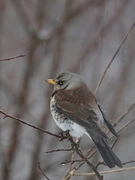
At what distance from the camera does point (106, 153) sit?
9.27 ft

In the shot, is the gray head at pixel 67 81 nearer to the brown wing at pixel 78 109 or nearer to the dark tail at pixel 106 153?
the brown wing at pixel 78 109

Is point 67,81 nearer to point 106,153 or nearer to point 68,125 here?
point 68,125

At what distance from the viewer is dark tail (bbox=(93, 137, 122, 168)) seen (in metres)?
2.75

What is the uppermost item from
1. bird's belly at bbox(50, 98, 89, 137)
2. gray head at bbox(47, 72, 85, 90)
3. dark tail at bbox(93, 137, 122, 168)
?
dark tail at bbox(93, 137, 122, 168)

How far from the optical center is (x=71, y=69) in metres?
5.34

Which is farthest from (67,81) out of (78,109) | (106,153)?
(106,153)

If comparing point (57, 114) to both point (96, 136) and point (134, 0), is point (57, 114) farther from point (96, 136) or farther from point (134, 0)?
point (134, 0)

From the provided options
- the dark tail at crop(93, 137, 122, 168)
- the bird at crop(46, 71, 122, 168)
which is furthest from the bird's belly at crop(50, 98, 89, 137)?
the dark tail at crop(93, 137, 122, 168)

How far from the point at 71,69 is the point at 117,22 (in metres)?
0.72

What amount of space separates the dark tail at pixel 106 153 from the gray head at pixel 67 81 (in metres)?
0.60

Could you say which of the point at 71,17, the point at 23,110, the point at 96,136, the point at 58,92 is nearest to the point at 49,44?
the point at 71,17

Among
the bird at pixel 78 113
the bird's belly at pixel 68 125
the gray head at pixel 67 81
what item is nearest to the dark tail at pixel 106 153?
the bird at pixel 78 113

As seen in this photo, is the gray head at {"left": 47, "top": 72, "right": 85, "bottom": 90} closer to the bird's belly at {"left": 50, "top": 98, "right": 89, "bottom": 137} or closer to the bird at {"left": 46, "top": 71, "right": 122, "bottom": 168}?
the bird at {"left": 46, "top": 71, "right": 122, "bottom": 168}

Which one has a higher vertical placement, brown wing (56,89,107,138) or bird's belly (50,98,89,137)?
brown wing (56,89,107,138)
